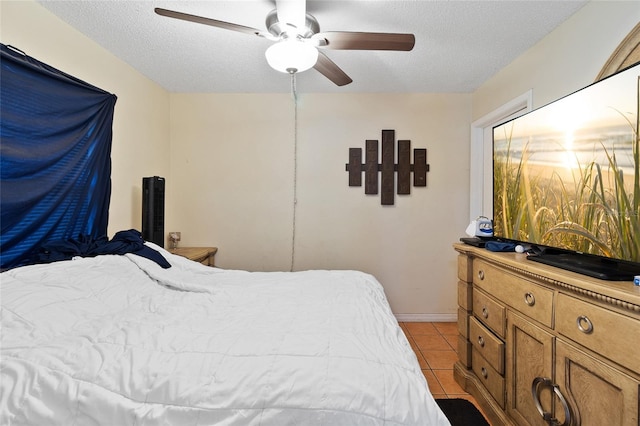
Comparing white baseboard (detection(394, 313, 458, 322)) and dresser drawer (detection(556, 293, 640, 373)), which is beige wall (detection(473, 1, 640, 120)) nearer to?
dresser drawer (detection(556, 293, 640, 373))

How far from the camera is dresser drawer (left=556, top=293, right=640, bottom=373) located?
3.05 feet

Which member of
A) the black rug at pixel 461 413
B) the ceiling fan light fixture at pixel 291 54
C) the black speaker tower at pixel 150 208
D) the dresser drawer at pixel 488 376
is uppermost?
the ceiling fan light fixture at pixel 291 54

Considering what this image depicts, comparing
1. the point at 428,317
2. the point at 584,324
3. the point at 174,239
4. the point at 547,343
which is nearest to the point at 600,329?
the point at 584,324

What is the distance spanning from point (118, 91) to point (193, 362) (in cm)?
243

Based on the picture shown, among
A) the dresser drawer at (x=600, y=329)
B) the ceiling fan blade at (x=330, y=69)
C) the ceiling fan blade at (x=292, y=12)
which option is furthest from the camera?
the ceiling fan blade at (x=330, y=69)

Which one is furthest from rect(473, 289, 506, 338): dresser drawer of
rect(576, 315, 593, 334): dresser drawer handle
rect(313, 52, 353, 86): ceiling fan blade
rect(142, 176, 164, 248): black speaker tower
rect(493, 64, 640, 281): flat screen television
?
rect(142, 176, 164, 248): black speaker tower

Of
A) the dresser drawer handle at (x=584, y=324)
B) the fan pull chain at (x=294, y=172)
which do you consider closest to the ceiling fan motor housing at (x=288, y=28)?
the fan pull chain at (x=294, y=172)

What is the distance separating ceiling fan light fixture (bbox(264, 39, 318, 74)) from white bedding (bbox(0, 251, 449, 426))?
1.27 meters

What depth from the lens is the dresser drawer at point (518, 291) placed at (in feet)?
4.27

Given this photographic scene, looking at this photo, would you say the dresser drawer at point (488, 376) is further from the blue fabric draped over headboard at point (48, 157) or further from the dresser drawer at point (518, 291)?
the blue fabric draped over headboard at point (48, 157)

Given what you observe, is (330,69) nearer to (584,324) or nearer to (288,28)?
(288,28)


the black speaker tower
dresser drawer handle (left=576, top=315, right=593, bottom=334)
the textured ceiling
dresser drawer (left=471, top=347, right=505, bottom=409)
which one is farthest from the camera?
the black speaker tower

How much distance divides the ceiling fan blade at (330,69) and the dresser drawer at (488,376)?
201cm

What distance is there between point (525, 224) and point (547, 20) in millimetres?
1310
